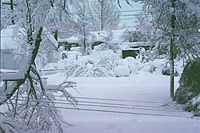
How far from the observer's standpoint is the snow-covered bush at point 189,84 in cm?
967

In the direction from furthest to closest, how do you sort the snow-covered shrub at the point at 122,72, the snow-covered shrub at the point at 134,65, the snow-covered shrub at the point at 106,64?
the snow-covered shrub at the point at 134,65 < the snow-covered shrub at the point at 106,64 < the snow-covered shrub at the point at 122,72

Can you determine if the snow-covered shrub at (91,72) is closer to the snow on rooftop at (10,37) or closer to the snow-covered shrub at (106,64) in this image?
the snow-covered shrub at (106,64)

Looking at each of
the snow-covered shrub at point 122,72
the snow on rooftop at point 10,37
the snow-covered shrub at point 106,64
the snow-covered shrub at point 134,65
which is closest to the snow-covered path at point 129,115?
the snow on rooftop at point 10,37

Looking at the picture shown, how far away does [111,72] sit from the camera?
1936 cm

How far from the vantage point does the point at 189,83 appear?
9930 mm

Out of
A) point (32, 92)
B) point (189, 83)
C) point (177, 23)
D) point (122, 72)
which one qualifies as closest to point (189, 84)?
point (189, 83)

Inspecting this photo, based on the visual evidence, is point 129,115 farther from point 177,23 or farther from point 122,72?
point 122,72

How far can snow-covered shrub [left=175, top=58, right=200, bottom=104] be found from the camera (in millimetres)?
9688

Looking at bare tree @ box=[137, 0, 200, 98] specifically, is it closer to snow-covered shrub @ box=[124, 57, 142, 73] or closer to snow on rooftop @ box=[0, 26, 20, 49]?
snow on rooftop @ box=[0, 26, 20, 49]

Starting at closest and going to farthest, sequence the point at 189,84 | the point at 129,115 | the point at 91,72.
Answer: the point at 129,115 → the point at 189,84 → the point at 91,72

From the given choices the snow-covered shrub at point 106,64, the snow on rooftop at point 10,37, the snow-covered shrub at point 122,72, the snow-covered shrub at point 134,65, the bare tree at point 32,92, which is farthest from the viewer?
the snow-covered shrub at point 134,65

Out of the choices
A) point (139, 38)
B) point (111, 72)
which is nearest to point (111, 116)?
point (139, 38)

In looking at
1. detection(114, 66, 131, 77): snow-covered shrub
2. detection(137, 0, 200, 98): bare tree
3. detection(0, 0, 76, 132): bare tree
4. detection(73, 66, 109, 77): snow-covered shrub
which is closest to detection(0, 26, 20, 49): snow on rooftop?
detection(0, 0, 76, 132): bare tree

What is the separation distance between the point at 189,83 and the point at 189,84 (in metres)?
0.03
